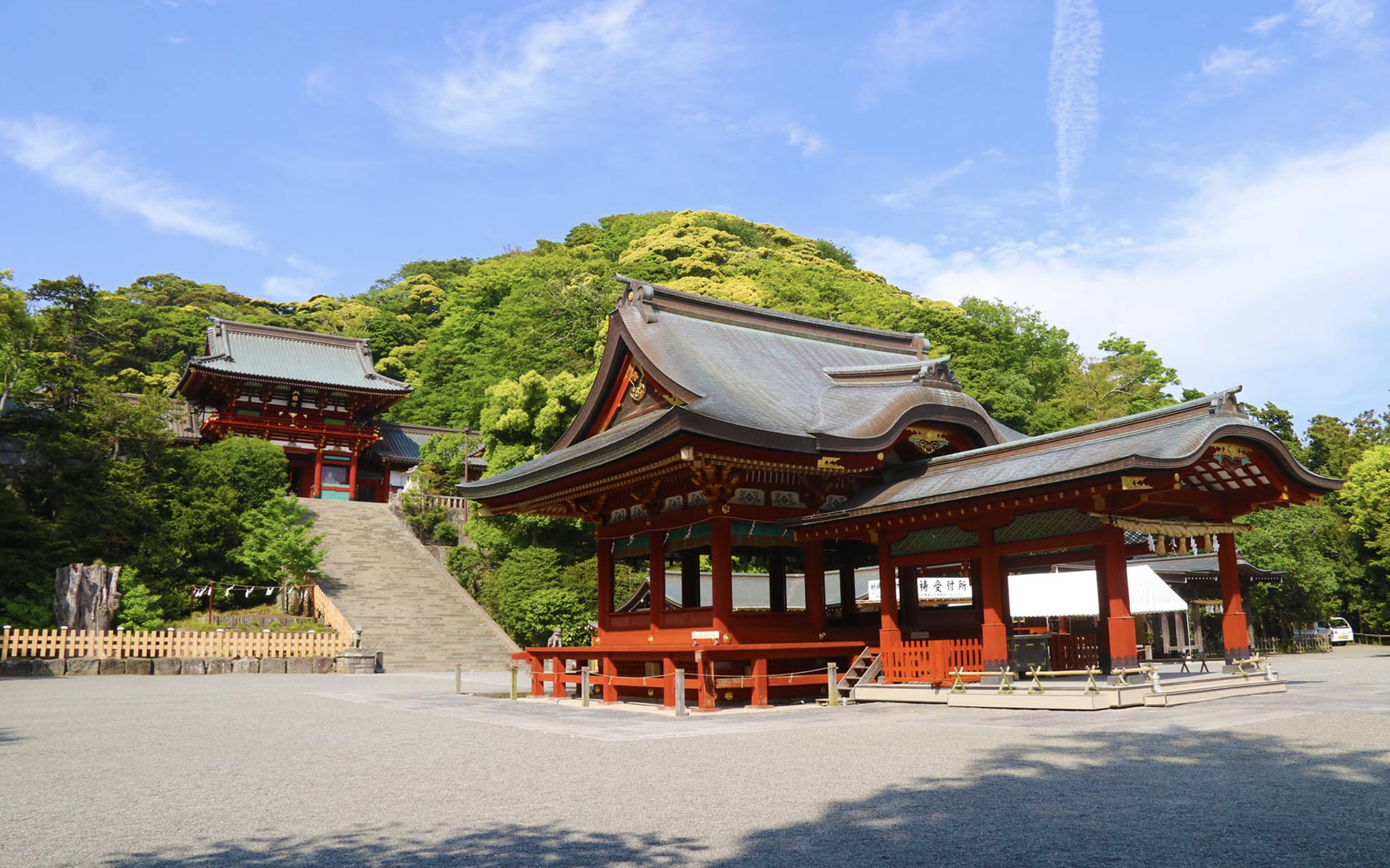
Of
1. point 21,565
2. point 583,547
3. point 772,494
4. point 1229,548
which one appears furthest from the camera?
point 583,547

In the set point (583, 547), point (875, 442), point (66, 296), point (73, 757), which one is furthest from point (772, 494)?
point (66, 296)

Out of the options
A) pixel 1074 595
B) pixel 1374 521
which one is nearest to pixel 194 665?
pixel 1074 595

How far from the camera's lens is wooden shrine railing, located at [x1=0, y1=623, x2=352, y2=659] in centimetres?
2428

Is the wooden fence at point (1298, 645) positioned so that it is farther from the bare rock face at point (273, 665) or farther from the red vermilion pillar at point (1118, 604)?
the bare rock face at point (273, 665)

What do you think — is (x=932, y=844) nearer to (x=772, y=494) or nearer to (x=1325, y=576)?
(x=772, y=494)

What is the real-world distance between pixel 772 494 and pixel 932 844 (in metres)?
11.6

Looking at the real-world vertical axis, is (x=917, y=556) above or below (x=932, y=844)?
above

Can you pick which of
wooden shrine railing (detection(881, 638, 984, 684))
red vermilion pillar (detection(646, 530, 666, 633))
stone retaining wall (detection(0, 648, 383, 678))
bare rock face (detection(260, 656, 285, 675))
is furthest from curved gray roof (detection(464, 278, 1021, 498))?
bare rock face (detection(260, 656, 285, 675))

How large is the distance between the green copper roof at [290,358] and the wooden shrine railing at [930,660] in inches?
1511

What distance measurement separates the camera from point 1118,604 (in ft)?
43.3

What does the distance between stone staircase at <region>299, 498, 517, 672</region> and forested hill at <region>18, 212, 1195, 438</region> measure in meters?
7.22

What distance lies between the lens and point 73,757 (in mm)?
9867

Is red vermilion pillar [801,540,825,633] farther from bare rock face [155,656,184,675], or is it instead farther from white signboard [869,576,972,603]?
bare rock face [155,656,184,675]

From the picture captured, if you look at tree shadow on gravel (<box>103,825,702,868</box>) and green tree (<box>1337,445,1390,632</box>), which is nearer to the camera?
tree shadow on gravel (<box>103,825,702,868</box>)
